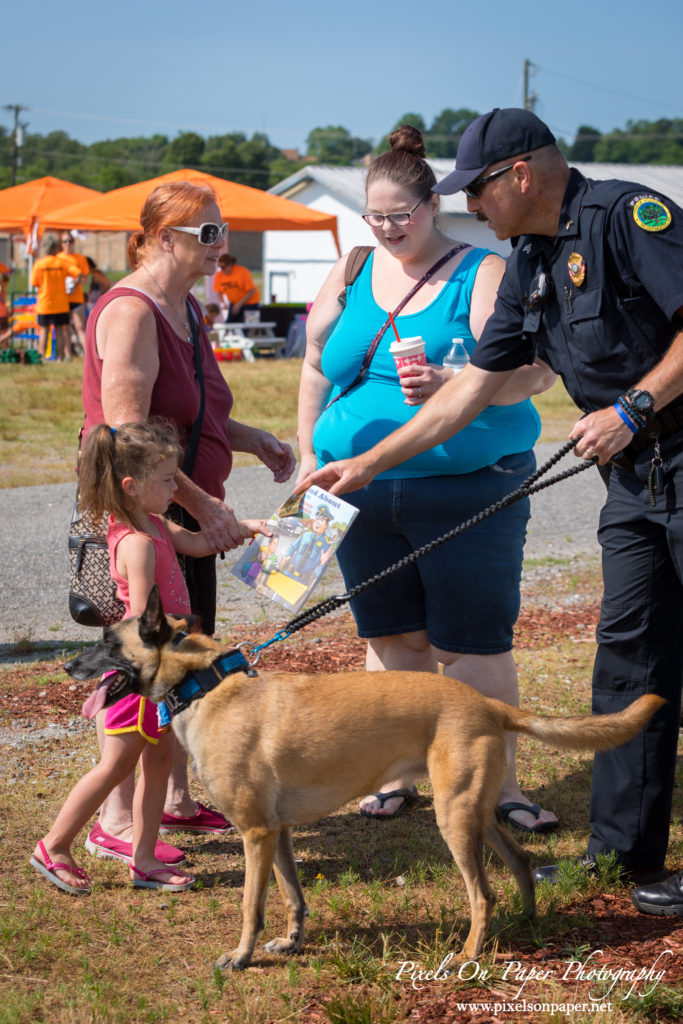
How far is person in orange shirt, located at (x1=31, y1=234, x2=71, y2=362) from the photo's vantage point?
19.7m

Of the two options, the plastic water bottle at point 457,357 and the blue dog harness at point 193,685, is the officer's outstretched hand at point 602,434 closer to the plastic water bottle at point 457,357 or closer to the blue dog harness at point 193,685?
the plastic water bottle at point 457,357

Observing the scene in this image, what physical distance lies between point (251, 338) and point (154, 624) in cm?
2092

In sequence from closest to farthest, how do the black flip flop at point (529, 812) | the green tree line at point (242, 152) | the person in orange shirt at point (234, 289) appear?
the black flip flop at point (529, 812) < the person in orange shirt at point (234, 289) < the green tree line at point (242, 152)

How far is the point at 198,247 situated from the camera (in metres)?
3.79

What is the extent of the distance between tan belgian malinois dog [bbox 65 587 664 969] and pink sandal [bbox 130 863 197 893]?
1.77ft

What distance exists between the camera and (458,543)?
4.02 meters

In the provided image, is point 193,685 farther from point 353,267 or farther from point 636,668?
point 353,267

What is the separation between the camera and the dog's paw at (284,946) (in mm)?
3285

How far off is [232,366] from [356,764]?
18461 mm

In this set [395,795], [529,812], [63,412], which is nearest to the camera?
[529,812]

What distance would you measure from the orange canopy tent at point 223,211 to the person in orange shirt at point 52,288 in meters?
0.68

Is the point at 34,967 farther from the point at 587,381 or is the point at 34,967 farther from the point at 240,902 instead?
the point at 587,381

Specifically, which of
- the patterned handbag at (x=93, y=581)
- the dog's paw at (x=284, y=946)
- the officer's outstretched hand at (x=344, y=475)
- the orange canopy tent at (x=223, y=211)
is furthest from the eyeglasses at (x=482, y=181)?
the orange canopy tent at (x=223, y=211)

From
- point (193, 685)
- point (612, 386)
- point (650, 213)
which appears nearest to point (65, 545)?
point (193, 685)
